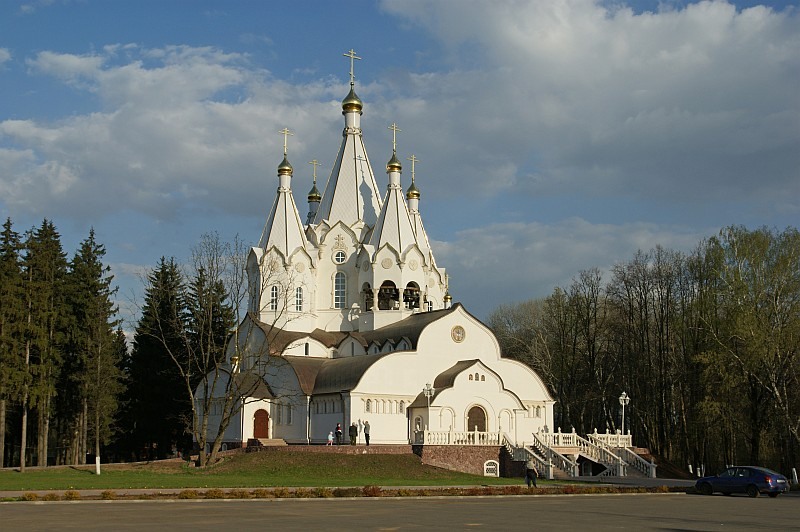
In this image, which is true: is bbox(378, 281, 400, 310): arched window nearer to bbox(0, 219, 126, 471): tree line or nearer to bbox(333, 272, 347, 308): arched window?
bbox(333, 272, 347, 308): arched window

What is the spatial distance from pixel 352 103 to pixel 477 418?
23721 mm

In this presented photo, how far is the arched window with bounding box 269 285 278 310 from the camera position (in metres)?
53.3

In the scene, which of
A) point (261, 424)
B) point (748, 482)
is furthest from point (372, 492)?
point (261, 424)

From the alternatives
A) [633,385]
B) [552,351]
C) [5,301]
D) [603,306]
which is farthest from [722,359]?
[5,301]

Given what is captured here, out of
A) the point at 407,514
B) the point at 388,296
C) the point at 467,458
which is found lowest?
the point at 467,458

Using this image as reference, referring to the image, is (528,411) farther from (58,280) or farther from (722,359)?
(58,280)

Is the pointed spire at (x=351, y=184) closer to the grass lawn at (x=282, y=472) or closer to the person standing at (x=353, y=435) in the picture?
the person standing at (x=353, y=435)

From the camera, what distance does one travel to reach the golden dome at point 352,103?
58.5m

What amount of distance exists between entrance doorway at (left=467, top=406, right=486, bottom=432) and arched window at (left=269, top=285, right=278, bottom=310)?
14600mm

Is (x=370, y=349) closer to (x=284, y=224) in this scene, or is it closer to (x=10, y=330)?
(x=284, y=224)

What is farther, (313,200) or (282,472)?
(313,200)

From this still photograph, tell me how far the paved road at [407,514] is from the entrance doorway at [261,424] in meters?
26.2

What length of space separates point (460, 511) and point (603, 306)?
143 ft

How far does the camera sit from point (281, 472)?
119 ft
